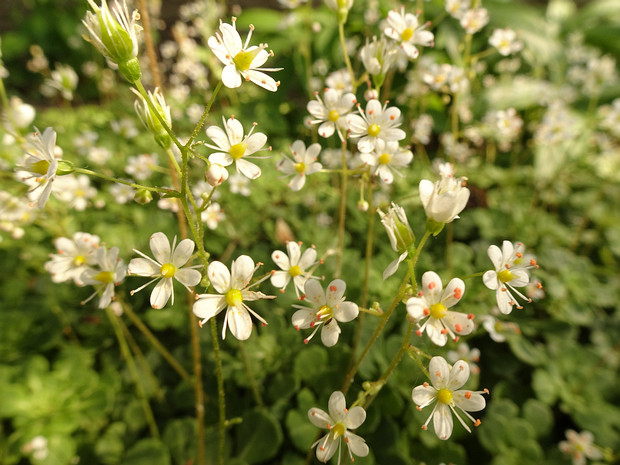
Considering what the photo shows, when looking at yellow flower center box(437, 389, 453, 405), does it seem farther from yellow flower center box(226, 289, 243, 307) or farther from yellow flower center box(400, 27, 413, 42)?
yellow flower center box(400, 27, 413, 42)

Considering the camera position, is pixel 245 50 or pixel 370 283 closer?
pixel 245 50

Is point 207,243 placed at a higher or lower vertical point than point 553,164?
higher

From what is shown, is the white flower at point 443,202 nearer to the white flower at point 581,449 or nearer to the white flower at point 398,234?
the white flower at point 398,234

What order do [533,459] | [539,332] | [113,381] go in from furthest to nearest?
[539,332], [113,381], [533,459]

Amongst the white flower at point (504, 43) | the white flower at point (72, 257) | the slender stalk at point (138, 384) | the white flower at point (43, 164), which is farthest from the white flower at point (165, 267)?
the white flower at point (504, 43)

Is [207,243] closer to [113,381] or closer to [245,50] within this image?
[113,381]

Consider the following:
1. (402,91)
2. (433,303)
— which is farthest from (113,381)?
(402,91)

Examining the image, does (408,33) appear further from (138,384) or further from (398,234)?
(138,384)
